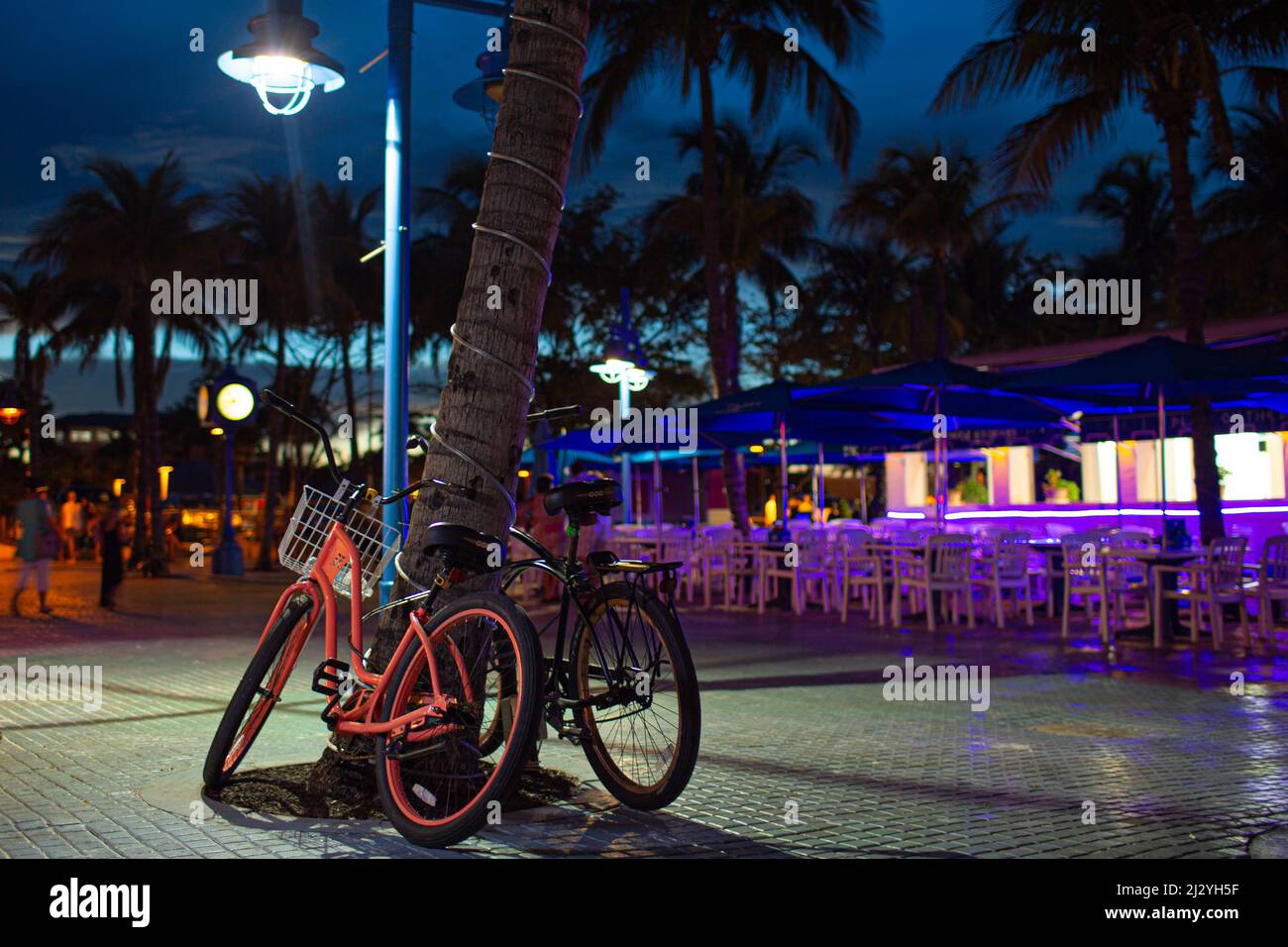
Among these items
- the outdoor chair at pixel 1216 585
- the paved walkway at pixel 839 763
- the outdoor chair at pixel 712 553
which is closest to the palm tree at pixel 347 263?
the outdoor chair at pixel 712 553

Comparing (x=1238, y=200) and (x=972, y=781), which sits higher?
(x=1238, y=200)

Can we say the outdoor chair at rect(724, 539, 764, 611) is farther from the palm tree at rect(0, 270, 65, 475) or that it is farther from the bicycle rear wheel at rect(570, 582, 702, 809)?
the palm tree at rect(0, 270, 65, 475)

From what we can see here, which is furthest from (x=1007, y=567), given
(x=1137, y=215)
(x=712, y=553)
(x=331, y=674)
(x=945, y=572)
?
(x=1137, y=215)

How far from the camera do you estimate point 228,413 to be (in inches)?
878

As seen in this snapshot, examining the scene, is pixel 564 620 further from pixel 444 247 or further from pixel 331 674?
pixel 444 247

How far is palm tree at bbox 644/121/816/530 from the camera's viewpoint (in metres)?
31.4

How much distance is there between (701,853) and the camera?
436cm

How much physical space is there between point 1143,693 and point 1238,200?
29.0m

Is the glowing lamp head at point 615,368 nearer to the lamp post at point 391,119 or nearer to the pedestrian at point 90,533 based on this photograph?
the lamp post at point 391,119

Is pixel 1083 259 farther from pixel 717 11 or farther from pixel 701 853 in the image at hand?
pixel 701 853

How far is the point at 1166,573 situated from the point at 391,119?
8.67 meters

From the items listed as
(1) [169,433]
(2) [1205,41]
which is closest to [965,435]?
(2) [1205,41]

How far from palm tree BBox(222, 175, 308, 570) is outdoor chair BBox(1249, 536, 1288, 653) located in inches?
845

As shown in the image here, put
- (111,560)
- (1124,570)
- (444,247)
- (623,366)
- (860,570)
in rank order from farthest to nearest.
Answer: (444,247) < (623,366) < (111,560) < (860,570) < (1124,570)
